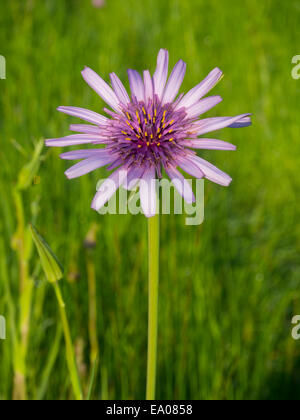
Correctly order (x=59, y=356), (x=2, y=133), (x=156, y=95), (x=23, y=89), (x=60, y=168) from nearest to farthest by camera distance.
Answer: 1. (x=156, y=95)
2. (x=59, y=356)
3. (x=60, y=168)
4. (x=2, y=133)
5. (x=23, y=89)

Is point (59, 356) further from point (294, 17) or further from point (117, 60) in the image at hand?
point (294, 17)

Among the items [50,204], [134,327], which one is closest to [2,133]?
[50,204]

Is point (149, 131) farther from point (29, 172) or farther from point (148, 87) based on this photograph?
point (29, 172)

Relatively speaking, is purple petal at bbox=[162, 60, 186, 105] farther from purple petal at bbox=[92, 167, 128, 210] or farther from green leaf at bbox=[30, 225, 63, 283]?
green leaf at bbox=[30, 225, 63, 283]

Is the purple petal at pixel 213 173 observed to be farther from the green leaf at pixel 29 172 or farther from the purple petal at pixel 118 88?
the green leaf at pixel 29 172

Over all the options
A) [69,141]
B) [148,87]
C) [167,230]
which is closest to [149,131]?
[148,87]

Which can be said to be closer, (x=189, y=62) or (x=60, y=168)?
(x=60, y=168)
